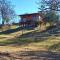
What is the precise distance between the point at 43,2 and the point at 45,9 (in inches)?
34.8

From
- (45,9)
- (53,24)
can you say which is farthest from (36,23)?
(45,9)

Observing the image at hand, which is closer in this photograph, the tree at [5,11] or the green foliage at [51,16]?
the green foliage at [51,16]

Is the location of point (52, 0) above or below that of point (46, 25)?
above

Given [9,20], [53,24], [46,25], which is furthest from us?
[9,20]

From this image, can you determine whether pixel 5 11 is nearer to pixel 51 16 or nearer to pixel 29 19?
pixel 29 19

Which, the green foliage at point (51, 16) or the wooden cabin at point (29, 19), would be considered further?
the wooden cabin at point (29, 19)

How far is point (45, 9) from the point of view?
79.3 feet

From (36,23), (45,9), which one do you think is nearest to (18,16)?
(36,23)

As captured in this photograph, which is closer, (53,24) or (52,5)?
(52,5)

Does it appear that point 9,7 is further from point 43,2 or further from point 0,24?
point 43,2

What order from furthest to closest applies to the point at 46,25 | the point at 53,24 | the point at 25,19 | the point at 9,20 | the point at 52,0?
the point at 9,20, the point at 25,19, the point at 46,25, the point at 53,24, the point at 52,0

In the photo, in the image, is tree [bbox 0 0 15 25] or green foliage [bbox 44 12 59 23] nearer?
green foliage [bbox 44 12 59 23]

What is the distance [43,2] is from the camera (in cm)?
2352

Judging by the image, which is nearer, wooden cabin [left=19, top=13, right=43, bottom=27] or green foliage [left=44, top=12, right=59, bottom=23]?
green foliage [left=44, top=12, right=59, bottom=23]
